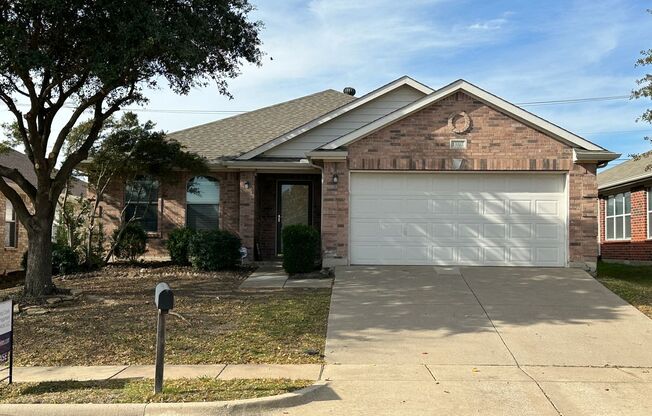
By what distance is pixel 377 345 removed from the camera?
789 centimetres

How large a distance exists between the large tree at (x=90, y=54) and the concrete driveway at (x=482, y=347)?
17.6 ft

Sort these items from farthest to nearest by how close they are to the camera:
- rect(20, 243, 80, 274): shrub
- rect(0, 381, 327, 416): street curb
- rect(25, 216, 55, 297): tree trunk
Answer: rect(20, 243, 80, 274): shrub < rect(25, 216, 55, 297): tree trunk < rect(0, 381, 327, 416): street curb

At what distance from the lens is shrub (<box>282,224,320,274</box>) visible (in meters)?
13.0

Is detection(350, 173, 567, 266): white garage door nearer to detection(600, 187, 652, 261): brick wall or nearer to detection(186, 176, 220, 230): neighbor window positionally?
detection(186, 176, 220, 230): neighbor window

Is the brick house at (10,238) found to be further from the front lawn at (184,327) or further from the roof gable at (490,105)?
the roof gable at (490,105)

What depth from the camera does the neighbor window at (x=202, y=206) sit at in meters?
16.4

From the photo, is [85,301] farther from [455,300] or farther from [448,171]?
[448,171]

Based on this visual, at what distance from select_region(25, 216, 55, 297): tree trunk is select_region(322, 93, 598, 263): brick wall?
598cm

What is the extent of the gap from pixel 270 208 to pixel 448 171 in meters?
5.84

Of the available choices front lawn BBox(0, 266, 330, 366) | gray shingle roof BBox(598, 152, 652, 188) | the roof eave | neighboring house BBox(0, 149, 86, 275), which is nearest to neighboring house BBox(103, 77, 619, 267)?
front lawn BBox(0, 266, 330, 366)

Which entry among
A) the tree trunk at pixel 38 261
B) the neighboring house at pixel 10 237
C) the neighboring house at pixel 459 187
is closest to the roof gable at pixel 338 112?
the neighboring house at pixel 459 187

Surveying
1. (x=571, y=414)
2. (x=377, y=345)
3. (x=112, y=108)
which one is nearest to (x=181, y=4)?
(x=112, y=108)

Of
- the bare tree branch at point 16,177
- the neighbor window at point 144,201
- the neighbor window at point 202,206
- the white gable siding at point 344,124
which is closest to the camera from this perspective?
the bare tree branch at point 16,177

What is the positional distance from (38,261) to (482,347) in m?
8.34
